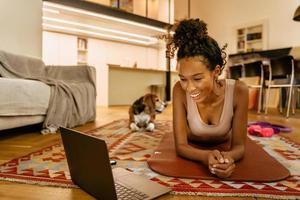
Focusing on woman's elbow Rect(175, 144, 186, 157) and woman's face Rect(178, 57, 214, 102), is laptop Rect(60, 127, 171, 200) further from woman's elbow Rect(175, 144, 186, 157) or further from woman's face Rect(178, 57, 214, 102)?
woman's face Rect(178, 57, 214, 102)

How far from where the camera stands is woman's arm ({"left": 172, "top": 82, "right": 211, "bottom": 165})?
3.34ft

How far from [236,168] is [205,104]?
324 millimetres

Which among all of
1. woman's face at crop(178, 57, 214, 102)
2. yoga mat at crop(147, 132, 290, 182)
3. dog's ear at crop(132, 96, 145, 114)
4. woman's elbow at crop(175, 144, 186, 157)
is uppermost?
woman's face at crop(178, 57, 214, 102)

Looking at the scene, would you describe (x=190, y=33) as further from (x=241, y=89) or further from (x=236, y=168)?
(x=236, y=168)

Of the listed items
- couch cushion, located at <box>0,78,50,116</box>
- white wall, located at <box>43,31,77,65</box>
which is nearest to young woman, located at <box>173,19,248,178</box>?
couch cushion, located at <box>0,78,50,116</box>

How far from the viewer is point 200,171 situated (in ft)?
3.18

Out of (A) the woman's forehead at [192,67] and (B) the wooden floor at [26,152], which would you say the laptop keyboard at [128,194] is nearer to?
(B) the wooden floor at [26,152]

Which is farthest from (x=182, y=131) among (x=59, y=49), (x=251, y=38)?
(x=59, y=49)

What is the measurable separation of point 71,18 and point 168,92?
3.08m

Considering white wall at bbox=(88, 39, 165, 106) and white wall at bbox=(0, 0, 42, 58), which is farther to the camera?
white wall at bbox=(88, 39, 165, 106)

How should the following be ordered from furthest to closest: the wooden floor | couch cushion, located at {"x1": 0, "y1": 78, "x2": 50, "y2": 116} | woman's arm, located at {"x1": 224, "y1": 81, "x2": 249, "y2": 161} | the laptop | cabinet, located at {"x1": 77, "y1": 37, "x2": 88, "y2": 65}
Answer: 1. cabinet, located at {"x1": 77, "y1": 37, "x2": 88, "y2": 65}
2. couch cushion, located at {"x1": 0, "y1": 78, "x2": 50, "y2": 116}
3. woman's arm, located at {"x1": 224, "y1": 81, "x2": 249, "y2": 161}
4. the wooden floor
5. the laptop

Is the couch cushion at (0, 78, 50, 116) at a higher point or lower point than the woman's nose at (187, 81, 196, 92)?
lower

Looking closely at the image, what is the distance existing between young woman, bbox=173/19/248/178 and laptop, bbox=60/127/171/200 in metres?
0.26

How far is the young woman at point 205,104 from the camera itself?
94 centimetres
